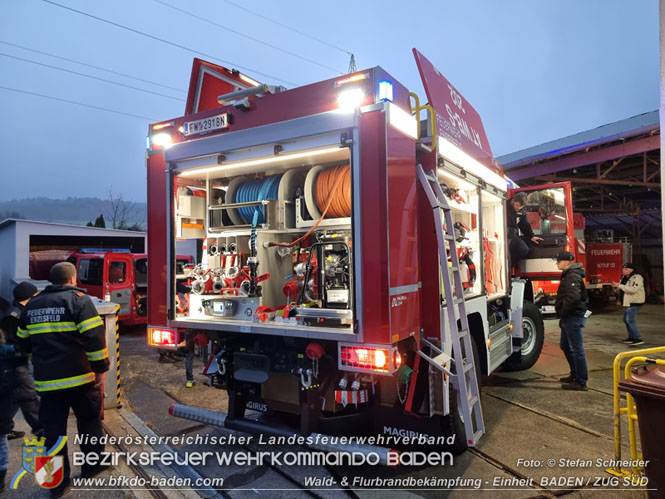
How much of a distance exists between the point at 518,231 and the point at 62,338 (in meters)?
5.77

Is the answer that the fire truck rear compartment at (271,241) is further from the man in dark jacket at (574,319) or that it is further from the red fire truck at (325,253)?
the man in dark jacket at (574,319)

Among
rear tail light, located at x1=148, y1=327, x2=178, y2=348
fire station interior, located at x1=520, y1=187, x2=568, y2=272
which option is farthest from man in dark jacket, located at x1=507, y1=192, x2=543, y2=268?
rear tail light, located at x1=148, y1=327, x2=178, y2=348

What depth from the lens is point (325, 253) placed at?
370 cm

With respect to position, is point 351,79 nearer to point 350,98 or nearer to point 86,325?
point 350,98

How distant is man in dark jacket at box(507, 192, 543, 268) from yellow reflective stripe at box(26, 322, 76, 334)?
5477 mm

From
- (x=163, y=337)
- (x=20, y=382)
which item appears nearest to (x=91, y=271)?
(x=20, y=382)

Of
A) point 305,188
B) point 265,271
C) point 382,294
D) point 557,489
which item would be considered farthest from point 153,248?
point 557,489

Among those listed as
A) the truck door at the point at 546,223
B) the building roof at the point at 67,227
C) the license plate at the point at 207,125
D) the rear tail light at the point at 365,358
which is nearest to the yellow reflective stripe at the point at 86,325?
the license plate at the point at 207,125

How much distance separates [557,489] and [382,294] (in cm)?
201

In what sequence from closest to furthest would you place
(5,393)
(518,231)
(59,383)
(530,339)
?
(59,383) → (5,393) → (518,231) → (530,339)

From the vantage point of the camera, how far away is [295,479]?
3492 mm

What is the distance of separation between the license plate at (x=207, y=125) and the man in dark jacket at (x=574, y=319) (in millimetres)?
4700

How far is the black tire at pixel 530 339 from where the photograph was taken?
668 centimetres

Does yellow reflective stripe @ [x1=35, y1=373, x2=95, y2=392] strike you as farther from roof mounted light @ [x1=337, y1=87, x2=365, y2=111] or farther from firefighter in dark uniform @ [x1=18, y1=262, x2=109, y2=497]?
roof mounted light @ [x1=337, y1=87, x2=365, y2=111]
